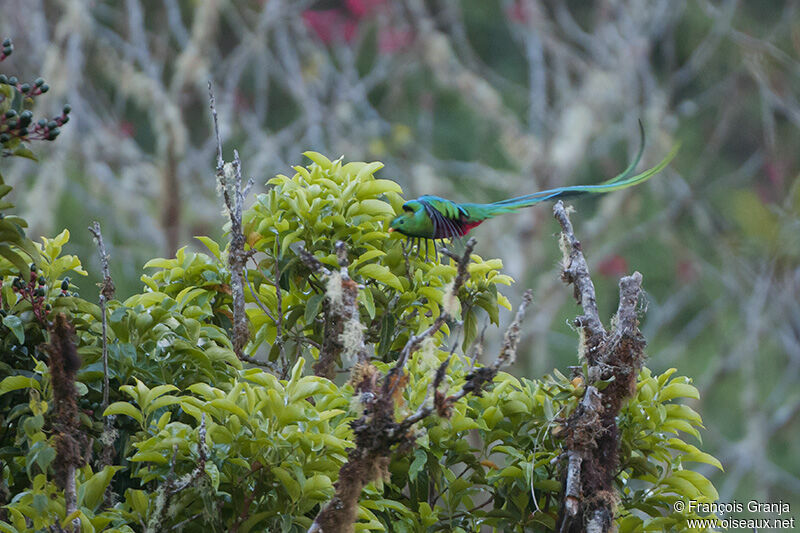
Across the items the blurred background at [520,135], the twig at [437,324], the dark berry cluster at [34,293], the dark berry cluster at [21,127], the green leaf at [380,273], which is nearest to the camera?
the twig at [437,324]

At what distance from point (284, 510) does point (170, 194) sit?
4.34m

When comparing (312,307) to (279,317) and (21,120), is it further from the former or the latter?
(21,120)

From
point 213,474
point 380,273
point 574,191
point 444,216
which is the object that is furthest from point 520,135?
point 213,474

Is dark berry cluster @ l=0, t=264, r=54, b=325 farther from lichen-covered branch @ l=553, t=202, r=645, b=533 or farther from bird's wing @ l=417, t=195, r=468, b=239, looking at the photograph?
lichen-covered branch @ l=553, t=202, r=645, b=533

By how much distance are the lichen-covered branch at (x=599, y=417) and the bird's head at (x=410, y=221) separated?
0.28 metres

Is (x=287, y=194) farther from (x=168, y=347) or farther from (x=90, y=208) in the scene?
(x=90, y=208)

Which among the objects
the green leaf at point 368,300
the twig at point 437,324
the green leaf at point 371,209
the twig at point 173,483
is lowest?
the twig at point 173,483

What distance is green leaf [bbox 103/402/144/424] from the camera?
3.95 feet

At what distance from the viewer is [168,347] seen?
1335 mm

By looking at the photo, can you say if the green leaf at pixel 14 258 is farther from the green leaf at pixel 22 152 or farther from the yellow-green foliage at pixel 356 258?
the yellow-green foliage at pixel 356 258

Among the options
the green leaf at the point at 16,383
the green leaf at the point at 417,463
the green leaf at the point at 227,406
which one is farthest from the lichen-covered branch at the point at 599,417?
the green leaf at the point at 16,383

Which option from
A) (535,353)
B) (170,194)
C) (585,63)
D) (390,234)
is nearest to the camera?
(390,234)

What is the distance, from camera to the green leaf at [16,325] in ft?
4.09

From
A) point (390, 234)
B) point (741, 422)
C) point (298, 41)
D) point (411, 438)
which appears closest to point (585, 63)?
point (298, 41)
